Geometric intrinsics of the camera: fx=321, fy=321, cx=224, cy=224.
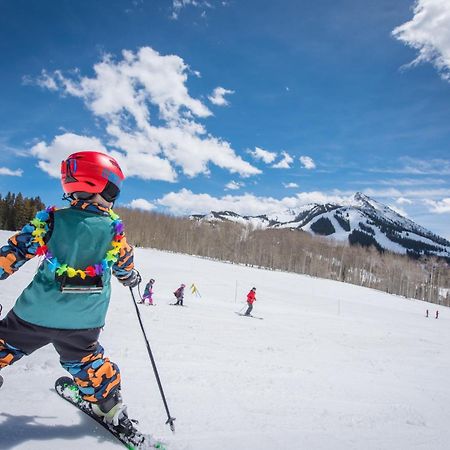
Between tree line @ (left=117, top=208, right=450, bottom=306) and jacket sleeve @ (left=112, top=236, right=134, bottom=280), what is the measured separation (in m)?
77.4

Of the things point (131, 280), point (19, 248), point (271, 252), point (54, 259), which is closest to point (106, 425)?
point (131, 280)

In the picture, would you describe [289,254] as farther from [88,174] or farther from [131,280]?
[88,174]

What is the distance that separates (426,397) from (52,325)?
532 centimetres

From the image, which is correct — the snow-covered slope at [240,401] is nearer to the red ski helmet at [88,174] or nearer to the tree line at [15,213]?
the red ski helmet at [88,174]

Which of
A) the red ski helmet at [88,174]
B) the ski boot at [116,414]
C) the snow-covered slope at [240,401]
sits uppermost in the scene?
the red ski helmet at [88,174]

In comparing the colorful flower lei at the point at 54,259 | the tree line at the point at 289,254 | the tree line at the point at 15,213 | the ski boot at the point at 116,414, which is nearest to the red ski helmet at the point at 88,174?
the colorful flower lei at the point at 54,259

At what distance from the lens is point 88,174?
7.98 ft

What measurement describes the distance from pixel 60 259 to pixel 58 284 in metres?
0.17

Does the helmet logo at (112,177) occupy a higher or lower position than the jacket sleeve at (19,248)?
higher

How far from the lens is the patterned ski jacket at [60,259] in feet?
7.30

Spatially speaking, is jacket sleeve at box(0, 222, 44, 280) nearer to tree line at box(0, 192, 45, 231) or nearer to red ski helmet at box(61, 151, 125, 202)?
red ski helmet at box(61, 151, 125, 202)

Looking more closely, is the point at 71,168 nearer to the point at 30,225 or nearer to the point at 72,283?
the point at 30,225

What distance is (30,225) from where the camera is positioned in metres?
2.23

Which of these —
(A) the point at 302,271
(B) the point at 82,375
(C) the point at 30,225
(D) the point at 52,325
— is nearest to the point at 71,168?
(C) the point at 30,225
